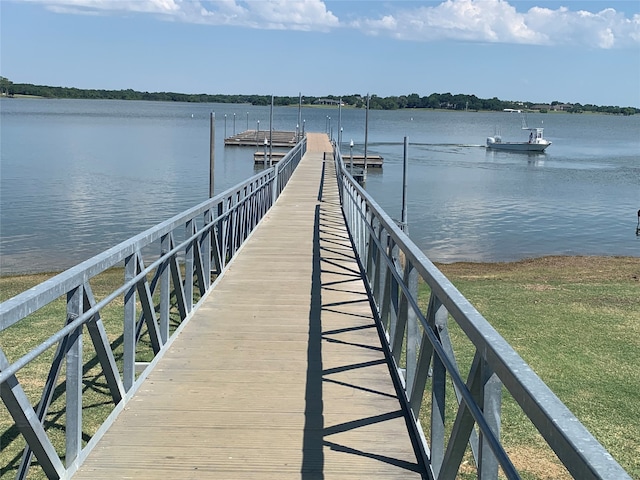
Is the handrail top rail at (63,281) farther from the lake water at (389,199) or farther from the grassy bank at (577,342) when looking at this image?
the lake water at (389,199)

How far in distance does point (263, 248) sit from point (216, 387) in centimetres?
661

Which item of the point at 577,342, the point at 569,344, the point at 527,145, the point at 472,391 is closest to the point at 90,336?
the point at 472,391

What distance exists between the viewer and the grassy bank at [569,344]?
5.70 meters

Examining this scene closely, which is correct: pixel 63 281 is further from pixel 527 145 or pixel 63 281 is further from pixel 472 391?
pixel 527 145

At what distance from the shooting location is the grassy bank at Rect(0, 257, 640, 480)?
5703mm

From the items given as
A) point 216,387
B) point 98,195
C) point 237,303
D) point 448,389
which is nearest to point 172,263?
point 216,387

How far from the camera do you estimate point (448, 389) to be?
23.7 feet

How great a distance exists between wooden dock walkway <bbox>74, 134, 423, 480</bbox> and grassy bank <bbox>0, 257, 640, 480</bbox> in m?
1.07

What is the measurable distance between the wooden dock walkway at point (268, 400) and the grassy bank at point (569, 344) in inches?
42.2

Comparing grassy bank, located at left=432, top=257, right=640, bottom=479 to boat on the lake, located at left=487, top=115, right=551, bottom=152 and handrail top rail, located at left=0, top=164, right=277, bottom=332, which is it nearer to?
handrail top rail, located at left=0, top=164, right=277, bottom=332

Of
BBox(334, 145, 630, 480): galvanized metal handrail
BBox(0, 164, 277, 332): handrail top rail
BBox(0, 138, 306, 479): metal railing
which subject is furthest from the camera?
BBox(0, 138, 306, 479): metal railing

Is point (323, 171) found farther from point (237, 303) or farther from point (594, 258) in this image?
point (237, 303)

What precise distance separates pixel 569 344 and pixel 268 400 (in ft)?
16.8

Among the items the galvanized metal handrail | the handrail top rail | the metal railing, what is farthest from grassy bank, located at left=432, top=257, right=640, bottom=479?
the handrail top rail
